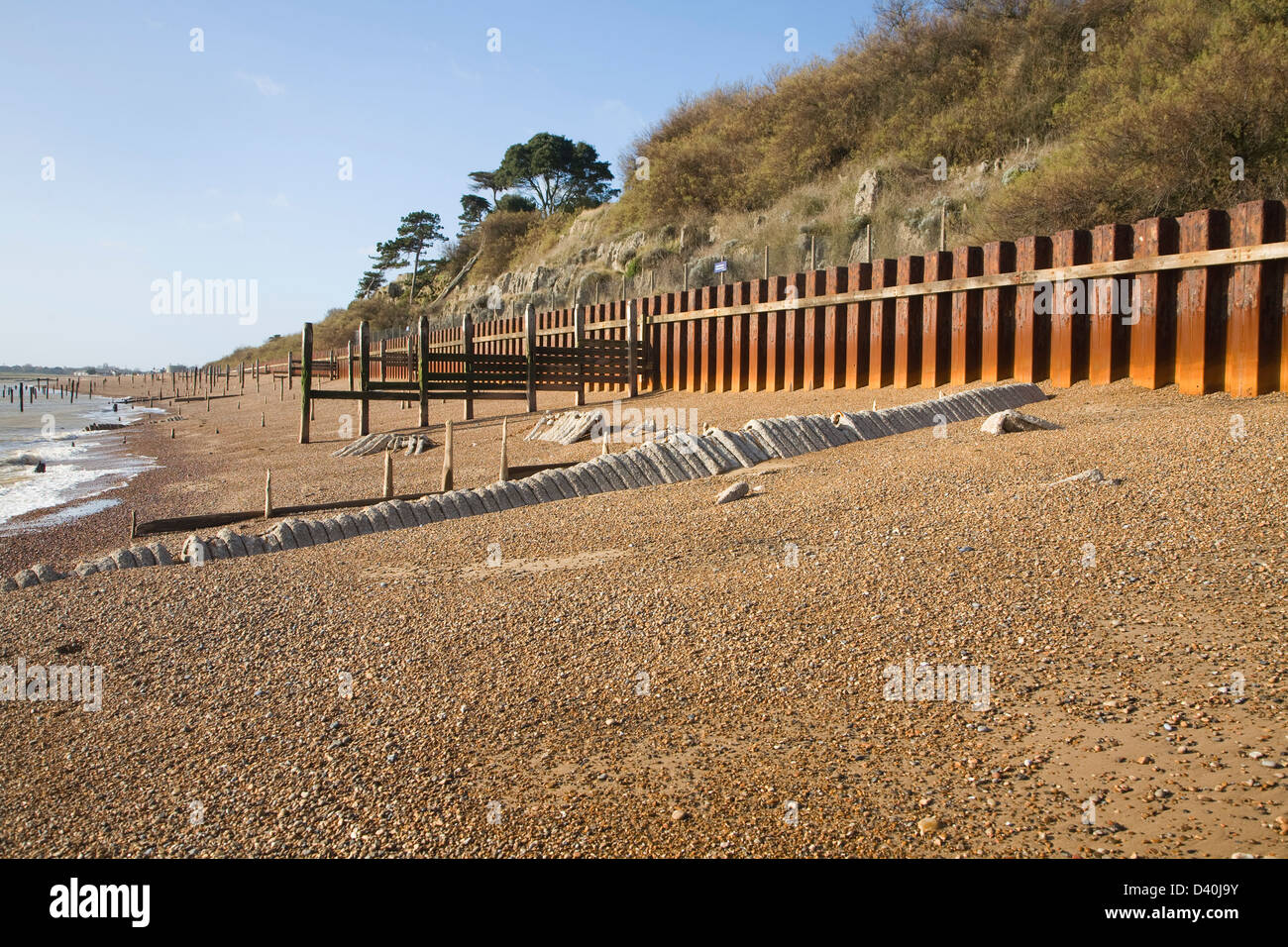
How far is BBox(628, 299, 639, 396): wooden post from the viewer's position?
69.8 ft

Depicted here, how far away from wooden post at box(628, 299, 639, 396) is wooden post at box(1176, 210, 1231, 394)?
40.9 ft

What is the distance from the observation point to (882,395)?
13992mm

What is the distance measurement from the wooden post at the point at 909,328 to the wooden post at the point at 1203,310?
12.9 ft

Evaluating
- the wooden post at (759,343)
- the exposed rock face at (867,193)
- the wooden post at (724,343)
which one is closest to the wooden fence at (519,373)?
the wooden post at (724,343)

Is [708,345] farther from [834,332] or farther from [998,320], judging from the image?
[998,320]

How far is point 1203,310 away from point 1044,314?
208 cm

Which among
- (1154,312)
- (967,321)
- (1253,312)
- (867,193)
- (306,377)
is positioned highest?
(867,193)

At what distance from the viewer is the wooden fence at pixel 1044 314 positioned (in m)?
10.1

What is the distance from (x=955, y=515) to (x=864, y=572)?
130cm

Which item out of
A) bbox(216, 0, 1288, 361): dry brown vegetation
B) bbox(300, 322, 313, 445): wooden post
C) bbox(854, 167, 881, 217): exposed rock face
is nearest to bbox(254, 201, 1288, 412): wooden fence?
bbox(216, 0, 1288, 361): dry brown vegetation

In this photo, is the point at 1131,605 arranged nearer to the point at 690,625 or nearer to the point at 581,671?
the point at 690,625

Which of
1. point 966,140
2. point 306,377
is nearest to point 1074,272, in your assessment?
point 306,377

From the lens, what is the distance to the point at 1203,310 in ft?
34.1
